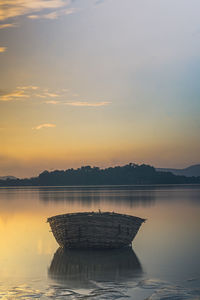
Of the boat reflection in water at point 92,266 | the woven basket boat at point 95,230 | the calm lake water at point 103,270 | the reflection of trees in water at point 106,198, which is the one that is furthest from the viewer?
the reflection of trees in water at point 106,198

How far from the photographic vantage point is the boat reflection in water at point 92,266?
15344mm

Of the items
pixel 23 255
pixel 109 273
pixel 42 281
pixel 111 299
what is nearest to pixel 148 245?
pixel 23 255

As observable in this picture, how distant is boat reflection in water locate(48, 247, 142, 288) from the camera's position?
50.3 feet

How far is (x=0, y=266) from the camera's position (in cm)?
1830

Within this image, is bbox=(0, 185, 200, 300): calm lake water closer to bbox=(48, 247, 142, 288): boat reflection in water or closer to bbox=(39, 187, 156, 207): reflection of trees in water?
bbox=(48, 247, 142, 288): boat reflection in water

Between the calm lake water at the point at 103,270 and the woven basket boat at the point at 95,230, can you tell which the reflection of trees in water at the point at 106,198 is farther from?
the woven basket boat at the point at 95,230

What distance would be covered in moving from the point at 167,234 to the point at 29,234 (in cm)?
791

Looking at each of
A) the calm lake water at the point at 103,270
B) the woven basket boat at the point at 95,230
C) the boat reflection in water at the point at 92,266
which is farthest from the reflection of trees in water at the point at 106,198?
the boat reflection in water at the point at 92,266

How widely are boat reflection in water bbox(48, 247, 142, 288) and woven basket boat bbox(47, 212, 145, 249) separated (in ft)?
1.01

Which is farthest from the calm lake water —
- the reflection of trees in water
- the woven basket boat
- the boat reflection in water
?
the reflection of trees in water

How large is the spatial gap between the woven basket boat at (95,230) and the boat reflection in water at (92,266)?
31cm

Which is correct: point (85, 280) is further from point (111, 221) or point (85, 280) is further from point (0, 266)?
point (111, 221)

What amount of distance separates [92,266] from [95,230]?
408cm

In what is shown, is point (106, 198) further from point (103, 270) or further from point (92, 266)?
point (103, 270)
